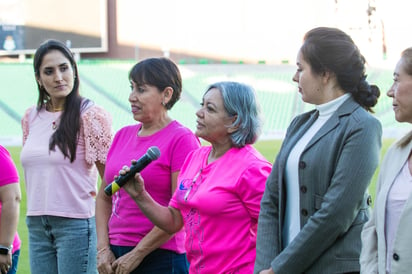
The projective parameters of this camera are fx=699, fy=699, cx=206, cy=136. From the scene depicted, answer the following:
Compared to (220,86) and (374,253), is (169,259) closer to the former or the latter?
(220,86)

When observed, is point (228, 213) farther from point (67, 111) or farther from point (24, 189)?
point (24, 189)

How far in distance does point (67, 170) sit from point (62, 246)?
1.42ft

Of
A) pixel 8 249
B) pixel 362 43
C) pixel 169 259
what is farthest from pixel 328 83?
pixel 362 43

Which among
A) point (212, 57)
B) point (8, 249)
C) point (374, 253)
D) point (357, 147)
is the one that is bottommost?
point (212, 57)

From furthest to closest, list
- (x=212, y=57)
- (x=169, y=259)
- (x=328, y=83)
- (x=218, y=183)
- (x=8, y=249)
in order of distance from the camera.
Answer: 1. (x=212, y=57)
2. (x=8, y=249)
3. (x=169, y=259)
4. (x=218, y=183)
5. (x=328, y=83)

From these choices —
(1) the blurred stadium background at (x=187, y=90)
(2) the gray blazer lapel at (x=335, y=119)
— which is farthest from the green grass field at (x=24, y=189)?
(2) the gray blazer lapel at (x=335, y=119)

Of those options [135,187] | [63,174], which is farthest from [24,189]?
[135,187]

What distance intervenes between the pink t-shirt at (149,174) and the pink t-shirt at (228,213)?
0.37 m

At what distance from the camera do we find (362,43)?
1200 inches

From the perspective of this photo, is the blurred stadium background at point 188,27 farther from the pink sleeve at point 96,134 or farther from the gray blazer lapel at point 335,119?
the gray blazer lapel at point 335,119

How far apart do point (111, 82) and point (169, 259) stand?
19.1 metres

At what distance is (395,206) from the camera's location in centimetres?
256

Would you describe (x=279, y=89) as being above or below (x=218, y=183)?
below

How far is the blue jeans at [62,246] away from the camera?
385 cm
